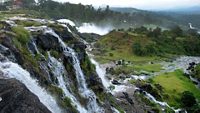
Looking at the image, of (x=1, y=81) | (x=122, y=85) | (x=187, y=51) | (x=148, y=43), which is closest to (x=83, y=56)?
(x=122, y=85)

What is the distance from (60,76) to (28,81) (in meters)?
10.2

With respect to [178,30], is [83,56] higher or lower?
higher

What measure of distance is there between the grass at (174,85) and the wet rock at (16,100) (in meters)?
51.1

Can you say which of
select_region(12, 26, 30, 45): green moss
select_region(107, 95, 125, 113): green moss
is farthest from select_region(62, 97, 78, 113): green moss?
select_region(107, 95, 125, 113): green moss

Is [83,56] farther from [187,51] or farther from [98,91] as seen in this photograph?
[187,51]

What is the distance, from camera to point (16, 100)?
2397 centimetres

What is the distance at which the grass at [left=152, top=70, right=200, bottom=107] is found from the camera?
7664 centimetres

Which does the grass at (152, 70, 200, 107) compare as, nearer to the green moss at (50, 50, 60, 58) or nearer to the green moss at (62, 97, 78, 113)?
the green moss at (50, 50, 60, 58)

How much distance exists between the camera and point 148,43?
158m

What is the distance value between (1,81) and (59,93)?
12.8 metres

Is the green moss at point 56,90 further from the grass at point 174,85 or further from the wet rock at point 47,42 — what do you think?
the grass at point 174,85

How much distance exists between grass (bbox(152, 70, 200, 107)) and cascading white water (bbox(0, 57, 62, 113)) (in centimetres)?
4199

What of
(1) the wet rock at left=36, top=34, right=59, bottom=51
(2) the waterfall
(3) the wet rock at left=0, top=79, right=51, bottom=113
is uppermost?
(3) the wet rock at left=0, top=79, right=51, bottom=113

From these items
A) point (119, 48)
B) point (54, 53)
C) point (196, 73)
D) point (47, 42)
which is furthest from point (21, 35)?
point (119, 48)
